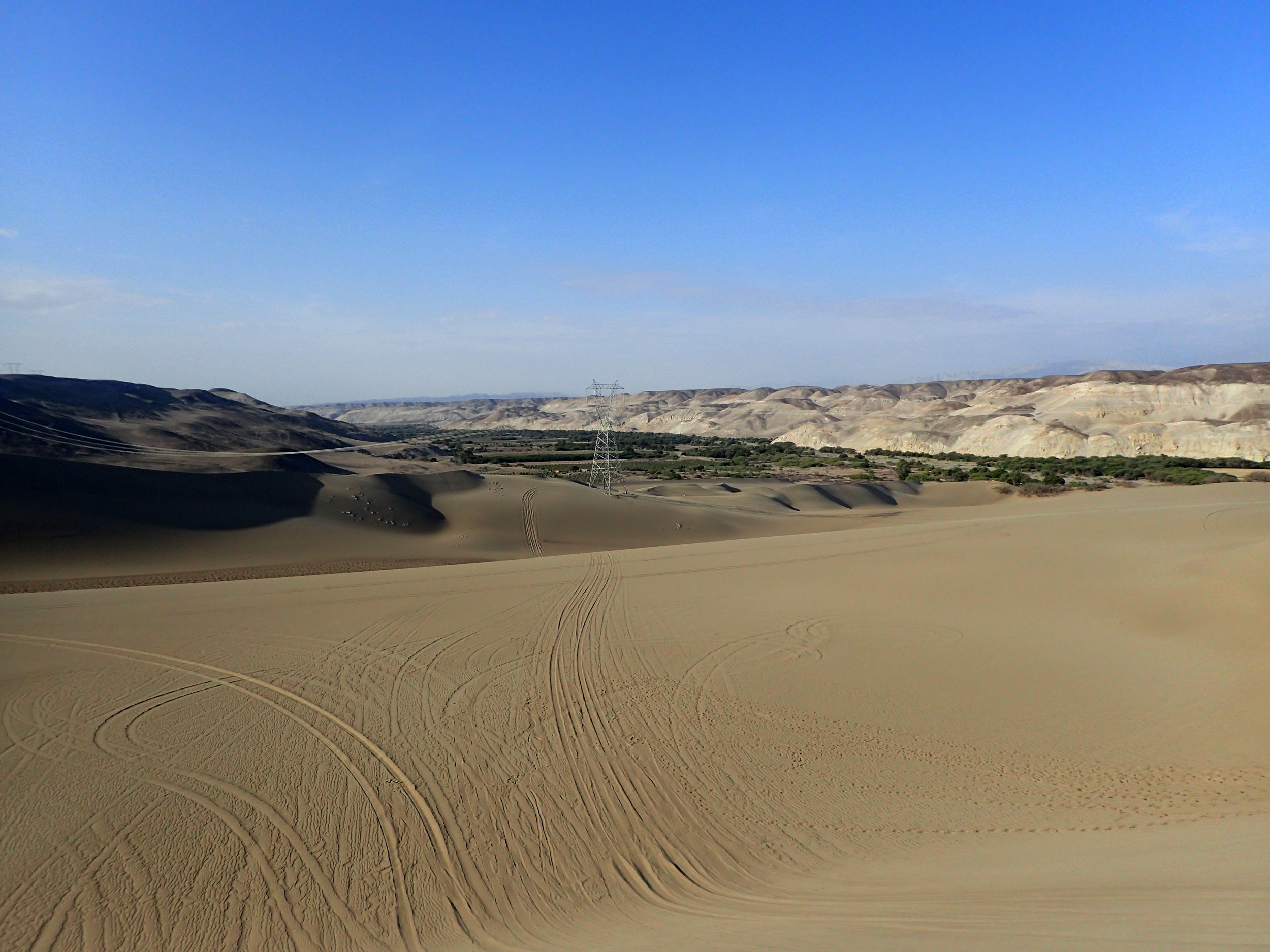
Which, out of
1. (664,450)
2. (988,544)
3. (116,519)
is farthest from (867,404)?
(116,519)

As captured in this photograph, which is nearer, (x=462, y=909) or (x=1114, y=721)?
(x=462, y=909)

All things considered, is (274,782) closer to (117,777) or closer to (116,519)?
(117,777)

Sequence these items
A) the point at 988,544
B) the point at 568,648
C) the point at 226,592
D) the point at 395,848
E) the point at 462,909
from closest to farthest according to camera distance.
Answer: the point at 462,909 < the point at 395,848 < the point at 568,648 < the point at 226,592 < the point at 988,544

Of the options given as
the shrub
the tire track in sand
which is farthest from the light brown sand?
the shrub

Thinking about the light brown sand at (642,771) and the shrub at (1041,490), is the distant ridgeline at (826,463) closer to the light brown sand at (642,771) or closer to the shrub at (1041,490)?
the shrub at (1041,490)

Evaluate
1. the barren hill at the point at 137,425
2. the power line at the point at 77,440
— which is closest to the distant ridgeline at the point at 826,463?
the barren hill at the point at 137,425

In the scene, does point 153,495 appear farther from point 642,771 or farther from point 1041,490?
point 1041,490

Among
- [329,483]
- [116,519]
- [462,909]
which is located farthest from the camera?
[329,483]
